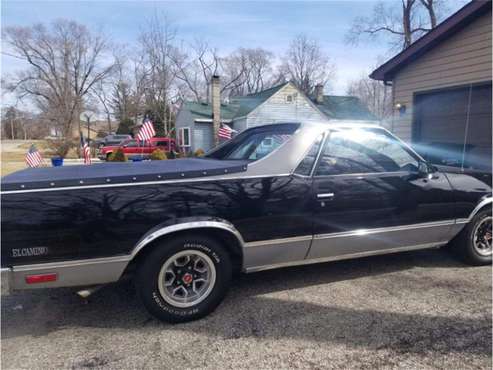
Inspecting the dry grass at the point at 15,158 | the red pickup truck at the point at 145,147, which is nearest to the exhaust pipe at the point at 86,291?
the dry grass at the point at 15,158

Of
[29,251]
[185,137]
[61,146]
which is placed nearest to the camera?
[29,251]

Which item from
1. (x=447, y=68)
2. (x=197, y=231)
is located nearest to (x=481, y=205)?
(x=197, y=231)

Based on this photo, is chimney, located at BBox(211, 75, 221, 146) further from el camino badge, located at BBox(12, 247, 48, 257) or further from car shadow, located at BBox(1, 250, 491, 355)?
el camino badge, located at BBox(12, 247, 48, 257)

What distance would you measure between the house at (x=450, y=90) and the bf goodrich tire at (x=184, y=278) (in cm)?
713

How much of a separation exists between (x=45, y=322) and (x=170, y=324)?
3.51ft

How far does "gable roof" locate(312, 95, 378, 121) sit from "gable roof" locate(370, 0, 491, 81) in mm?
18122

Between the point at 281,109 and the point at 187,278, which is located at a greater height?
the point at 281,109

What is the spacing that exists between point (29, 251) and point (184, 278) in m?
1.15

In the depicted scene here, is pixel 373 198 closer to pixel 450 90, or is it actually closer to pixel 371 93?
pixel 450 90

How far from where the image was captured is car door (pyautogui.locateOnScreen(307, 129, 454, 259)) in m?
3.20

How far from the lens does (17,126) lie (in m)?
67.6

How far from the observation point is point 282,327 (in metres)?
2.75

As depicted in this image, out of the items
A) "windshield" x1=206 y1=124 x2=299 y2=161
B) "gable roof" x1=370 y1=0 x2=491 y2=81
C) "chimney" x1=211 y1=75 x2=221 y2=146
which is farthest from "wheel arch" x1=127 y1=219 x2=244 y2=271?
"chimney" x1=211 y1=75 x2=221 y2=146

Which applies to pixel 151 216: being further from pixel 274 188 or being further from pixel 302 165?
pixel 302 165
